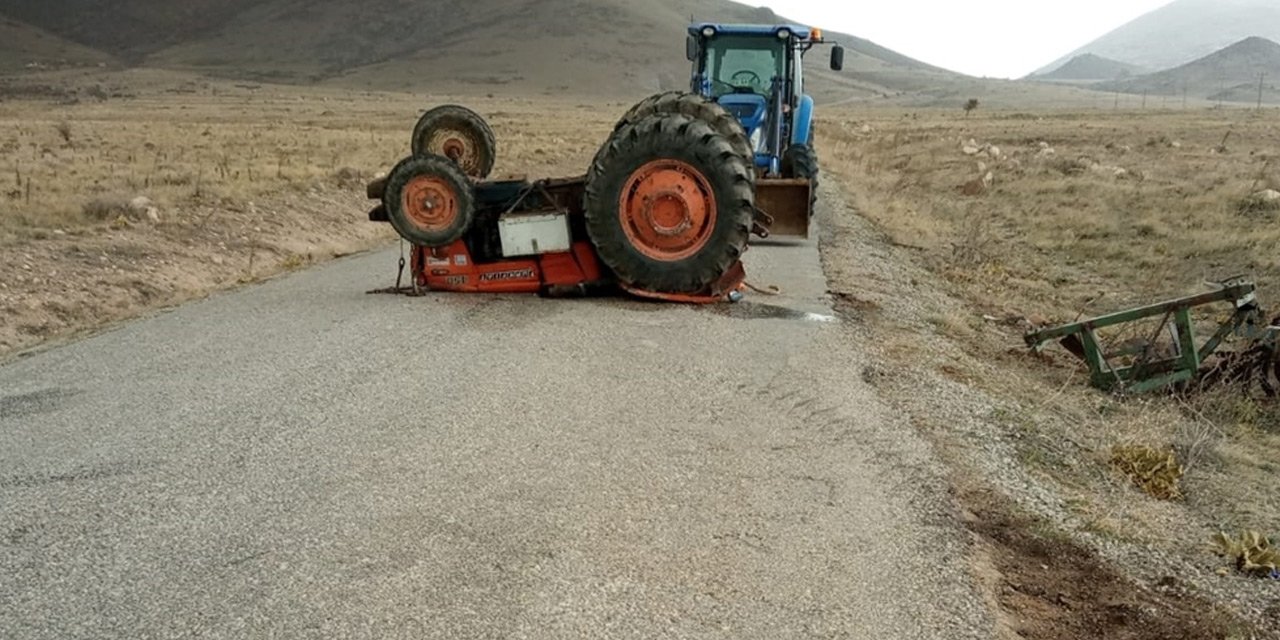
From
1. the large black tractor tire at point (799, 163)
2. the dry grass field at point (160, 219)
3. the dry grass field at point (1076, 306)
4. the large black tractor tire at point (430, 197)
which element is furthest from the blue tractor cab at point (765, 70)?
the large black tractor tire at point (430, 197)

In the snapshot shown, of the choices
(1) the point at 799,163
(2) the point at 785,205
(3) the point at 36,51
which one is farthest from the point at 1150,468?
(3) the point at 36,51

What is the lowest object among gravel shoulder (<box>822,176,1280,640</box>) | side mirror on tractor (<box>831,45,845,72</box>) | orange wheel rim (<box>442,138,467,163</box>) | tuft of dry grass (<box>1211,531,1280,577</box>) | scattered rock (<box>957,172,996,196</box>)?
tuft of dry grass (<box>1211,531,1280,577</box>)

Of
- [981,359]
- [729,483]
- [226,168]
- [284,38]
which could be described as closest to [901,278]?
[981,359]

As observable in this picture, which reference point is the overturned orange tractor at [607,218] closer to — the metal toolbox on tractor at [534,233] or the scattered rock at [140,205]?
the metal toolbox on tractor at [534,233]

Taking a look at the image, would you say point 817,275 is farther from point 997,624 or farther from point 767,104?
point 997,624

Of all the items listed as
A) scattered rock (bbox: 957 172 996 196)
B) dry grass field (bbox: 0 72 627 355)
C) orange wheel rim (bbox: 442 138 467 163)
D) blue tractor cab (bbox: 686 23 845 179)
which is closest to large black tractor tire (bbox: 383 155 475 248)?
orange wheel rim (bbox: 442 138 467 163)

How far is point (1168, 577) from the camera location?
450 cm

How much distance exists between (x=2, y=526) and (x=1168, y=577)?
5333 mm

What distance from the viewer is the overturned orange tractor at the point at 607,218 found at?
9516 mm

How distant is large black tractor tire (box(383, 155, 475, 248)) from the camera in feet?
31.9

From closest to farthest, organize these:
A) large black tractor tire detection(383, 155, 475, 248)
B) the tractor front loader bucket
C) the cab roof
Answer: large black tractor tire detection(383, 155, 475, 248), the tractor front loader bucket, the cab roof

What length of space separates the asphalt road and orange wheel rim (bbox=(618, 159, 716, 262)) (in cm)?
149

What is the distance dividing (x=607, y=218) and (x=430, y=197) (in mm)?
1741

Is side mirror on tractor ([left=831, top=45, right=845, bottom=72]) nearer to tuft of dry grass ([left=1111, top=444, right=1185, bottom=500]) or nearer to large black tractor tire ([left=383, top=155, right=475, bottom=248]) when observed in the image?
large black tractor tire ([left=383, top=155, right=475, bottom=248])
